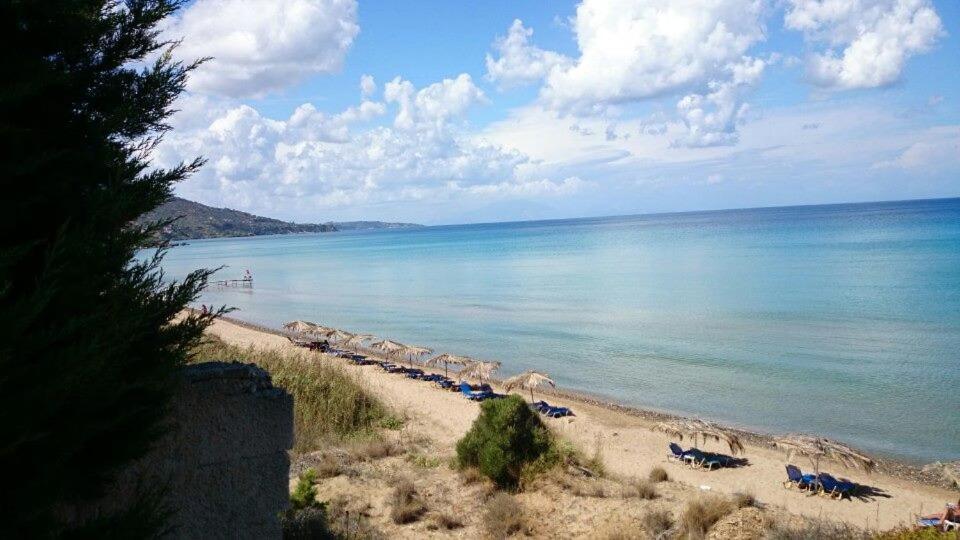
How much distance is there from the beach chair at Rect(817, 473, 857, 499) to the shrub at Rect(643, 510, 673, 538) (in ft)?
21.8

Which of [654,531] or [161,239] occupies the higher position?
[161,239]

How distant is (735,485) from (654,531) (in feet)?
21.5

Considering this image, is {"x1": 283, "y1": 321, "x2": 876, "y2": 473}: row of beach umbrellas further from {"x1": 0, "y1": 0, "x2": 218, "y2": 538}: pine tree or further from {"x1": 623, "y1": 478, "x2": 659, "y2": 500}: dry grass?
{"x1": 0, "y1": 0, "x2": 218, "y2": 538}: pine tree

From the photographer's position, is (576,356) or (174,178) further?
(576,356)

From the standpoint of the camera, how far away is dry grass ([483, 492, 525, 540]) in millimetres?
7050

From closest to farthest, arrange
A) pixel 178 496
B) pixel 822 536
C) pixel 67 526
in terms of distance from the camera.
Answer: pixel 67 526 < pixel 178 496 < pixel 822 536

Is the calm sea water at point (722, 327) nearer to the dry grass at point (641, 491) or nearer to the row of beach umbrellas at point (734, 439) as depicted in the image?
the row of beach umbrellas at point (734, 439)

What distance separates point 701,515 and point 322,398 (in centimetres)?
722

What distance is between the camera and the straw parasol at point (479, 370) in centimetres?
2017

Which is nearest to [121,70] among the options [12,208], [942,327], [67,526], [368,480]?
[12,208]

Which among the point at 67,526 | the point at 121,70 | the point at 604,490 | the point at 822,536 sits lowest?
the point at 604,490

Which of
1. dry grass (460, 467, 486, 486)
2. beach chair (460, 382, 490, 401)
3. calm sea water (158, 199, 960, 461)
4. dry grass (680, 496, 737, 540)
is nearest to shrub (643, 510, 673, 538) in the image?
dry grass (680, 496, 737, 540)

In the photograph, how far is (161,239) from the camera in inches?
160

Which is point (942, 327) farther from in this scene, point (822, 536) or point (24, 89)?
point (24, 89)
